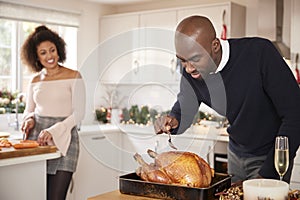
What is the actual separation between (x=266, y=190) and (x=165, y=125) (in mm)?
378

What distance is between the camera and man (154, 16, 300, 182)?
1487 mm

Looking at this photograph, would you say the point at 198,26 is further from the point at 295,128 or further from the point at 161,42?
the point at 295,128

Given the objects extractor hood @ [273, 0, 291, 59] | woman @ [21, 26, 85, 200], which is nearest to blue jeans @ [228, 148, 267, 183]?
woman @ [21, 26, 85, 200]

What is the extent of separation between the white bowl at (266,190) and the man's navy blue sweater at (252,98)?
0.26m

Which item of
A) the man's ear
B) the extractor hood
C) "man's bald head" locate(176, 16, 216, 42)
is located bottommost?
the man's ear

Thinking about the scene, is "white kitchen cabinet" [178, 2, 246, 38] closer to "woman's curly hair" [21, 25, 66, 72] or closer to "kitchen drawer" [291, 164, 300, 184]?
"kitchen drawer" [291, 164, 300, 184]

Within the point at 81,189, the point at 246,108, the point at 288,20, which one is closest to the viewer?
the point at 246,108

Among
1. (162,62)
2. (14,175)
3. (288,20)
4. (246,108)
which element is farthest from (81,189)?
(162,62)

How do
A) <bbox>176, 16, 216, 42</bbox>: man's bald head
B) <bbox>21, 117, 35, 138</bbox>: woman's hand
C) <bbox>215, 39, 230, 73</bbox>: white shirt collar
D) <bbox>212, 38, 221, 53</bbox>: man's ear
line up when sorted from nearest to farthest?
<bbox>176, 16, 216, 42</bbox>: man's bald head < <bbox>212, 38, 221, 53</bbox>: man's ear < <bbox>215, 39, 230, 73</bbox>: white shirt collar < <bbox>21, 117, 35, 138</bbox>: woman's hand

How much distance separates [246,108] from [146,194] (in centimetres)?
53

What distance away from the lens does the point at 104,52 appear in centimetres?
129

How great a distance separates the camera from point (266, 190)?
127cm

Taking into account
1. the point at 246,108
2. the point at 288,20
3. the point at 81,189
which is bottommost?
the point at 81,189

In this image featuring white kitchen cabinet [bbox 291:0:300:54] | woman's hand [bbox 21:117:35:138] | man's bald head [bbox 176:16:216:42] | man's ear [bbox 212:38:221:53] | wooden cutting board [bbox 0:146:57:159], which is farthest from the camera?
white kitchen cabinet [bbox 291:0:300:54]
